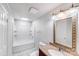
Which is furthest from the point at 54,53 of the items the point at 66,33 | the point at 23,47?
the point at 23,47

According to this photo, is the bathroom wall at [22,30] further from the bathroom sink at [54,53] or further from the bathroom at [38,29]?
the bathroom sink at [54,53]

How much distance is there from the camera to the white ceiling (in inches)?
41.6

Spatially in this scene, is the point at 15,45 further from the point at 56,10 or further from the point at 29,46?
the point at 56,10

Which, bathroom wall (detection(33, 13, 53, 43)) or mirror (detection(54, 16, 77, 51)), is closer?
mirror (detection(54, 16, 77, 51))

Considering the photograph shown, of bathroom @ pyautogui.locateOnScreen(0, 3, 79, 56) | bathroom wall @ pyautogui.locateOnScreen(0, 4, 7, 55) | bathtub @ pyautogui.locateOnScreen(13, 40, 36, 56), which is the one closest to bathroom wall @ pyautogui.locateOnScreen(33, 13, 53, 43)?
bathroom @ pyautogui.locateOnScreen(0, 3, 79, 56)

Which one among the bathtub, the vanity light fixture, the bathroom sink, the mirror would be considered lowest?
the bathroom sink

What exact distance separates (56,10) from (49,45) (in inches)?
18.0

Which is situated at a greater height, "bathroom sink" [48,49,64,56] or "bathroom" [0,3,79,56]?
"bathroom" [0,3,79,56]

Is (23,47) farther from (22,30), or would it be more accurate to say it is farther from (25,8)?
(25,8)

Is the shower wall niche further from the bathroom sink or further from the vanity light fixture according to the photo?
the bathroom sink

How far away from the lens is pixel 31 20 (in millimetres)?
1141

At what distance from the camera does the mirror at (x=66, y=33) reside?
1.01m

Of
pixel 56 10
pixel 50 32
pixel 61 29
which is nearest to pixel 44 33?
pixel 50 32

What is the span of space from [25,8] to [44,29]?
361 mm
